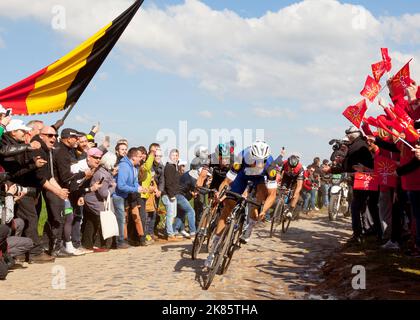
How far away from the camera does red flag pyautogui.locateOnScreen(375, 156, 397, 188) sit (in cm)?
930

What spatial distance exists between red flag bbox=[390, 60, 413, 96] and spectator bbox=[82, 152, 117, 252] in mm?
6586

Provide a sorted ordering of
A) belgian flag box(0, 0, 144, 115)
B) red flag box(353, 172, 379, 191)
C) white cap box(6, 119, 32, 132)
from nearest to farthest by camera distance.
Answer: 1. white cap box(6, 119, 32, 132)
2. belgian flag box(0, 0, 144, 115)
3. red flag box(353, 172, 379, 191)

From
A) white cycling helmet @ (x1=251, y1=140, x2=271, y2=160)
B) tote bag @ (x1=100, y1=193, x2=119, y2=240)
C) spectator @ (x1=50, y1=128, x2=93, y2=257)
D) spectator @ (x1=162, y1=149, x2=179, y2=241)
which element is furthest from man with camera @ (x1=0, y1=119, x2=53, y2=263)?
spectator @ (x1=162, y1=149, x2=179, y2=241)

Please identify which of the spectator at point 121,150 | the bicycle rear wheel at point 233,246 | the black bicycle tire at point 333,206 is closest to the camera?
the bicycle rear wheel at point 233,246

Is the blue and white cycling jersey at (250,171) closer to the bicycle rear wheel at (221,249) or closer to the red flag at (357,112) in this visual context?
the bicycle rear wheel at (221,249)

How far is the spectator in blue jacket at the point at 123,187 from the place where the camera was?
11852 mm

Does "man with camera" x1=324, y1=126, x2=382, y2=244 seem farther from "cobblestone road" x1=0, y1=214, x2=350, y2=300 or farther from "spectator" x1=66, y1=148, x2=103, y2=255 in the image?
"spectator" x1=66, y1=148, x2=103, y2=255

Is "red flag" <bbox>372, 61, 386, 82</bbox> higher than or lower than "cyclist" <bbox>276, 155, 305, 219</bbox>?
higher

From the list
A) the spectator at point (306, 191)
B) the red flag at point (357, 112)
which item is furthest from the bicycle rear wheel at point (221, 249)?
the spectator at point (306, 191)

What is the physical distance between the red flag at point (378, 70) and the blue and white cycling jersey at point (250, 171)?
2449 millimetres

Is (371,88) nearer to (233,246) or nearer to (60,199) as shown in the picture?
(233,246)

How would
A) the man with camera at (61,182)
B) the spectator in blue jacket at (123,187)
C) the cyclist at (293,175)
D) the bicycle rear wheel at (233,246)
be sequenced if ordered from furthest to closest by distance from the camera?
the cyclist at (293,175), the spectator in blue jacket at (123,187), the man with camera at (61,182), the bicycle rear wheel at (233,246)
